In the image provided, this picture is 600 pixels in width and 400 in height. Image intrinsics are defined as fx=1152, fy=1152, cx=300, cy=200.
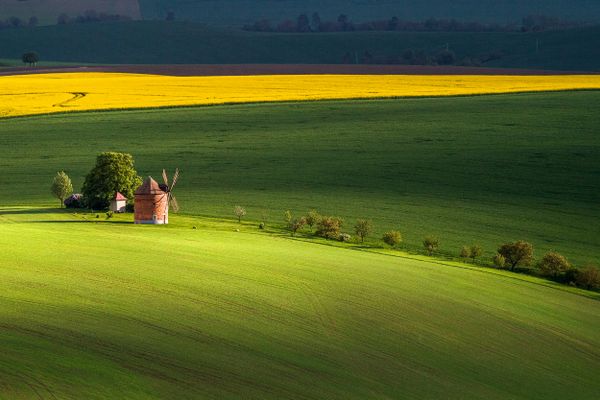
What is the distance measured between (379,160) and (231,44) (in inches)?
4498

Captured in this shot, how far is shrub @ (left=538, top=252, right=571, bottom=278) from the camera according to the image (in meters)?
44.3

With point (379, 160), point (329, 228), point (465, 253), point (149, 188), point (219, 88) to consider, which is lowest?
point (465, 253)

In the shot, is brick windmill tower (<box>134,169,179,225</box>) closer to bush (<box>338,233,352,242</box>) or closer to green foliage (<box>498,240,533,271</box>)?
bush (<box>338,233,352,242</box>)

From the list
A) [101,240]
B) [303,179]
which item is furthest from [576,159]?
[101,240]

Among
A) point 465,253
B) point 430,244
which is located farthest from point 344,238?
point 465,253

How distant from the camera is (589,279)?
4294cm

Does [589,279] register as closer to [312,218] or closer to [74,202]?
[312,218]

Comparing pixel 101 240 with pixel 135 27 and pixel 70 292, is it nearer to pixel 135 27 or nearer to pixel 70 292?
pixel 70 292

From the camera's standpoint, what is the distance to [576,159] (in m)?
69.8

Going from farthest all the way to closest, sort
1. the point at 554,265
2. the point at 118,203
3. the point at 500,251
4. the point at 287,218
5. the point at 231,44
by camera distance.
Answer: the point at 231,44 → the point at 118,203 → the point at 287,218 → the point at 500,251 → the point at 554,265

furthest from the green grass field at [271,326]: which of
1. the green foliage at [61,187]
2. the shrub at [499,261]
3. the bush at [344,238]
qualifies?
the green foliage at [61,187]

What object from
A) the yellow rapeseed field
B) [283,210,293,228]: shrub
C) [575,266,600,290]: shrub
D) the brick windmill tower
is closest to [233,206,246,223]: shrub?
[283,210,293,228]: shrub

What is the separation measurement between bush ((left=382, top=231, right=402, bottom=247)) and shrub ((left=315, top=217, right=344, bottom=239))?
7.26ft

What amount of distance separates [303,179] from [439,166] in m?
8.46
